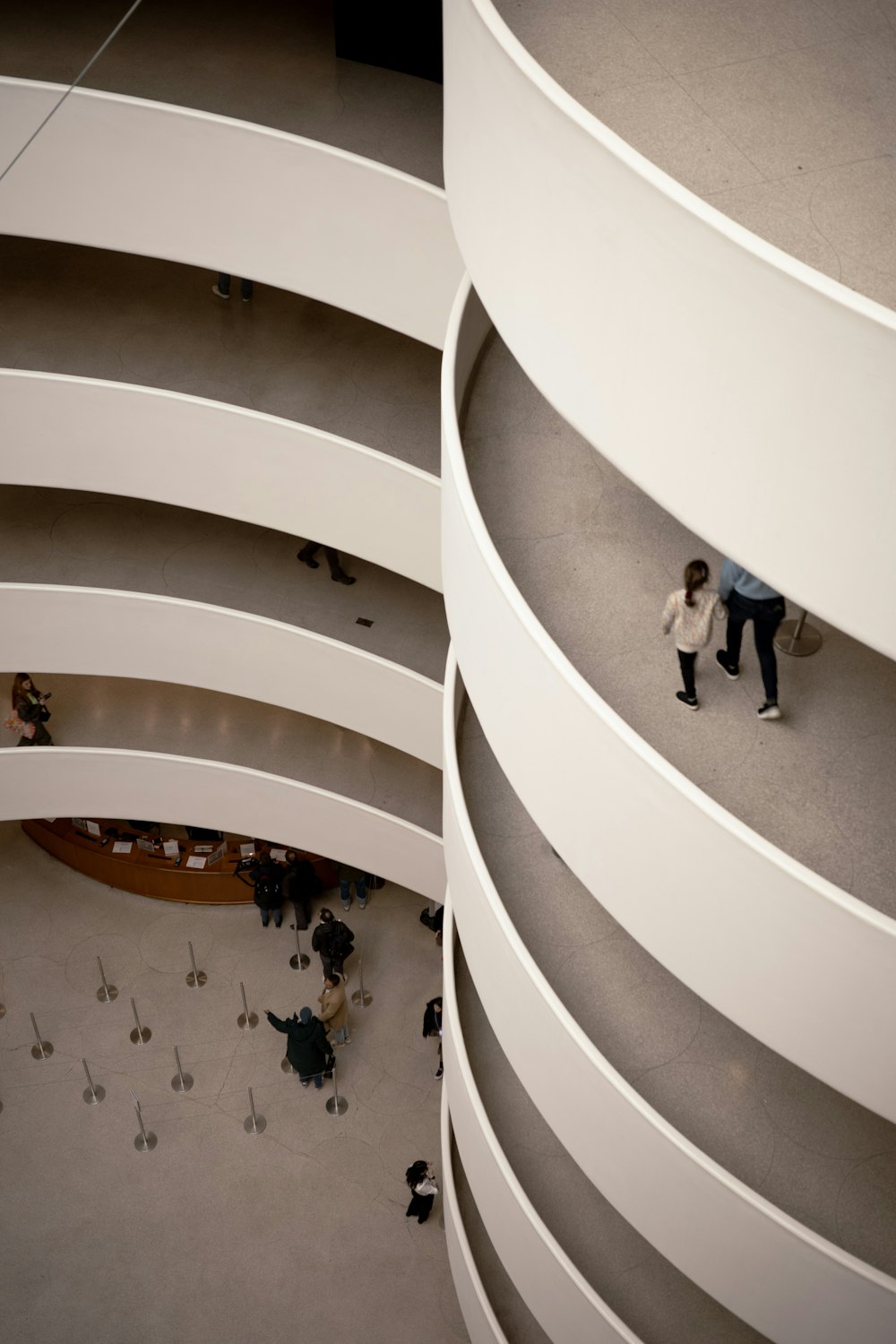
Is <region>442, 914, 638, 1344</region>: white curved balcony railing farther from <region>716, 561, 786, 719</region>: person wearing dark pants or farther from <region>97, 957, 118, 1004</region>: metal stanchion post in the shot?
<region>97, 957, 118, 1004</region>: metal stanchion post

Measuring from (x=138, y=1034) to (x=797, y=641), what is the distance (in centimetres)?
1300

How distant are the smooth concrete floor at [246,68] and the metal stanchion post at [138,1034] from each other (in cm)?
1186

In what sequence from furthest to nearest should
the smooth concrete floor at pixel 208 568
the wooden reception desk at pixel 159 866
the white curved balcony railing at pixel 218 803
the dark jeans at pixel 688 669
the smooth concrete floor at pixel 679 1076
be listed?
1. the wooden reception desk at pixel 159 866
2. the white curved balcony railing at pixel 218 803
3. the smooth concrete floor at pixel 208 568
4. the smooth concrete floor at pixel 679 1076
5. the dark jeans at pixel 688 669

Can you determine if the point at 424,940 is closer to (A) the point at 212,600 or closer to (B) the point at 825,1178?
(A) the point at 212,600

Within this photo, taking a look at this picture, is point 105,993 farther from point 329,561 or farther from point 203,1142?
point 329,561

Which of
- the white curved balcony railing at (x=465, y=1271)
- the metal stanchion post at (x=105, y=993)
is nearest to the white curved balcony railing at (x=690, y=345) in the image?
the white curved balcony railing at (x=465, y=1271)

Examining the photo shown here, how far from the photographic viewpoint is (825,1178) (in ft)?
29.7

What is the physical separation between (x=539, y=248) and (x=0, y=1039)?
15.4m

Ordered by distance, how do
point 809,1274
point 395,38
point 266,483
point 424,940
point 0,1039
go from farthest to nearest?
point 424,940 < point 0,1039 < point 266,483 < point 395,38 < point 809,1274

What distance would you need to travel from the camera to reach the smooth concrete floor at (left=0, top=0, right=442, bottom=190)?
12.9 meters

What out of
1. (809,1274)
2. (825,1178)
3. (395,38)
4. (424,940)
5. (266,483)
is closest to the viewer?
(809,1274)

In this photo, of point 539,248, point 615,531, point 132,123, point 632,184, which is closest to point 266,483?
point 132,123

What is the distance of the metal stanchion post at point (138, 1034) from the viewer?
18.3m

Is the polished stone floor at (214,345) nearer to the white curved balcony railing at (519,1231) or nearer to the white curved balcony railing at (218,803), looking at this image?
the white curved balcony railing at (218,803)
